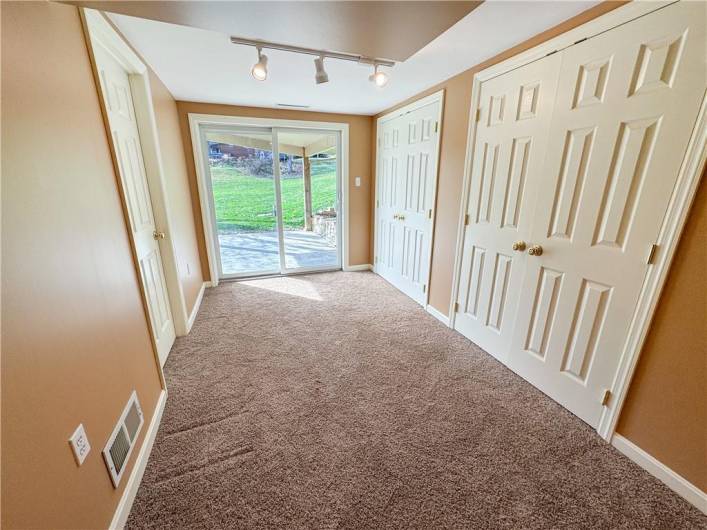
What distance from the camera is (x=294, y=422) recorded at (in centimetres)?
169

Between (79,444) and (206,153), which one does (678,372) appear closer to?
(79,444)

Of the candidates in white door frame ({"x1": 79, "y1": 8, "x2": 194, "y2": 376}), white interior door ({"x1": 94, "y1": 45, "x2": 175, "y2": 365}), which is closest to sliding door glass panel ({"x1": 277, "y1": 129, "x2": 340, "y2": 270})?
white door frame ({"x1": 79, "y1": 8, "x2": 194, "y2": 376})

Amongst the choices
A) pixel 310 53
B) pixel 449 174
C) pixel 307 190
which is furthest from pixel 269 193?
pixel 449 174

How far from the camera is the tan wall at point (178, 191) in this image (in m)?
2.49

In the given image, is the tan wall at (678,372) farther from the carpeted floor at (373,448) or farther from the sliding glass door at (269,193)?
the sliding glass door at (269,193)

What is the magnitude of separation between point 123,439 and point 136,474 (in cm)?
21

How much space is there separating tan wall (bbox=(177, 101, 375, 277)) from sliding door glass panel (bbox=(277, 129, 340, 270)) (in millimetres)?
233

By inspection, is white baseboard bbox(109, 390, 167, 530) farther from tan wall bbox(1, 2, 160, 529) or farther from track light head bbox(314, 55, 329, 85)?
track light head bbox(314, 55, 329, 85)

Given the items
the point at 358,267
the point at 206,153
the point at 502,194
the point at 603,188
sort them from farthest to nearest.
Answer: the point at 358,267 < the point at 206,153 < the point at 502,194 < the point at 603,188

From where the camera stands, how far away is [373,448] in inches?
60.4

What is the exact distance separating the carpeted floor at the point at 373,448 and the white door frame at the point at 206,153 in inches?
61.3

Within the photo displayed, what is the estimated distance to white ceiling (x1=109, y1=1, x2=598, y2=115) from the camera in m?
1.58

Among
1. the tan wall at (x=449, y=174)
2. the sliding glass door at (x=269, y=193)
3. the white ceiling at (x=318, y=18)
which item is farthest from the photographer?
the sliding glass door at (x=269, y=193)

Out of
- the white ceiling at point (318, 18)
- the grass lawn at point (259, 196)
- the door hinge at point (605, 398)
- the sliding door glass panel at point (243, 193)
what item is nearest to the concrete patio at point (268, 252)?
the sliding door glass panel at point (243, 193)
